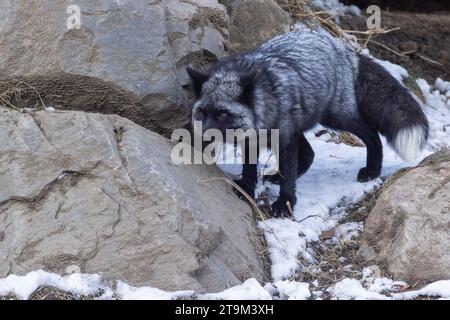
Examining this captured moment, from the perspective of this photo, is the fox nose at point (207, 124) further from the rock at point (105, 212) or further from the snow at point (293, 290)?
the snow at point (293, 290)

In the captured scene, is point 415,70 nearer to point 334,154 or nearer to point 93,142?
point 334,154

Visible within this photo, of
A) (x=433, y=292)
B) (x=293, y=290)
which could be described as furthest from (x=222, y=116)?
(x=433, y=292)

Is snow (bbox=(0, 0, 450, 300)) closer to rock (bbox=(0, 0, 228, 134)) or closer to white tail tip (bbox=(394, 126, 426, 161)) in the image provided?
white tail tip (bbox=(394, 126, 426, 161))

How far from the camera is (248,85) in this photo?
6.04m

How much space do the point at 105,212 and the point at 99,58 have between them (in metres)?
1.68

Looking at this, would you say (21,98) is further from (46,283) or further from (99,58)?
(46,283)

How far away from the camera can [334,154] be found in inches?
309

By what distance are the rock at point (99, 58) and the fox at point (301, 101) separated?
47cm

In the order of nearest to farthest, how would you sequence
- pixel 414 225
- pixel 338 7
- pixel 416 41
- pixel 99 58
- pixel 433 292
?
1. pixel 433 292
2. pixel 414 225
3. pixel 99 58
4. pixel 416 41
5. pixel 338 7

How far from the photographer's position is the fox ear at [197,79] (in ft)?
20.1

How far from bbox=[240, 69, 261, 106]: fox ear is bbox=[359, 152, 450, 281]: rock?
1320 millimetres

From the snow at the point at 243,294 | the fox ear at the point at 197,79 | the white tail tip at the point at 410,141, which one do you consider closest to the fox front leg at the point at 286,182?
the fox ear at the point at 197,79

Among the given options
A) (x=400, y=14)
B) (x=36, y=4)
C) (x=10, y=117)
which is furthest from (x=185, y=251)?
(x=400, y=14)

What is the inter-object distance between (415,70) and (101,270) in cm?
694
